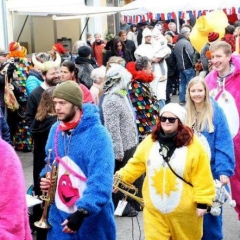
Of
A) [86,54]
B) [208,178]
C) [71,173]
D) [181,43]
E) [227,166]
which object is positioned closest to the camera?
[71,173]

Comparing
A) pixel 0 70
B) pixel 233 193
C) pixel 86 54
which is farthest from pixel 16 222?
pixel 86 54

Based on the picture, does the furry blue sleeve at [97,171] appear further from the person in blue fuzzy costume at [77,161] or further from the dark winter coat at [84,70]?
the dark winter coat at [84,70]

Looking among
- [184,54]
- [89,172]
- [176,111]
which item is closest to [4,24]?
[184,54]

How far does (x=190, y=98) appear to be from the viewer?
20.2ft

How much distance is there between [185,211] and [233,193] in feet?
Answer: 6.00

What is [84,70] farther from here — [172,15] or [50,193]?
[172,15]

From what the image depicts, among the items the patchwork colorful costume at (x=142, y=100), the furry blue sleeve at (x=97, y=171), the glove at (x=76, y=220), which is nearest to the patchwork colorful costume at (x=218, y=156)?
the furry blue sleeve at (x=97, y=171)

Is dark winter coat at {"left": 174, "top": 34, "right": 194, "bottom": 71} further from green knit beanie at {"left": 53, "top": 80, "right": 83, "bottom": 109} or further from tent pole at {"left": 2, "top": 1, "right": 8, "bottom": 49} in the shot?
green knit beanie at {"left": 53, "top": 80, "right": 83, "bottom": 109}

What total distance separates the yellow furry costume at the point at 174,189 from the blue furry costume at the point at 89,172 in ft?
1.61

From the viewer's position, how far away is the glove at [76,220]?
4.52 m

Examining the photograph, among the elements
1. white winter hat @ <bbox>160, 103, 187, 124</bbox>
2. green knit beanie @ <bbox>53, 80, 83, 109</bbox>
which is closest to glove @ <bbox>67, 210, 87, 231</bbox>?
green knit beanie @ <bbox>53, 80, 83, 109</bbox>

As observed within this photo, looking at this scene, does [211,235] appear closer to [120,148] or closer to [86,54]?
[120,148]

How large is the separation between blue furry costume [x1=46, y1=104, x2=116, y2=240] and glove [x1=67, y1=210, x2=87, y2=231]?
6cm

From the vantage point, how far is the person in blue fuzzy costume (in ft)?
15.6
